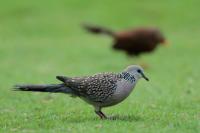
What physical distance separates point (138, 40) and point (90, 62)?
7.00 feet

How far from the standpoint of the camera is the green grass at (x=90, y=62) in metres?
9.09

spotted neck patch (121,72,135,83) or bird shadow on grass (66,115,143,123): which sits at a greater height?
spotted neck patch (121,72,135,83)

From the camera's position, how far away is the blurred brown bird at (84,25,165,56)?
62.5ft

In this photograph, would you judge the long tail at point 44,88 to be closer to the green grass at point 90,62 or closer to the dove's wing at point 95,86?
the dove's wing at point 95,86

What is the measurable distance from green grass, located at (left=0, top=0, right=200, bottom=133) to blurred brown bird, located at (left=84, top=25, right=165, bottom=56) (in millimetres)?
530

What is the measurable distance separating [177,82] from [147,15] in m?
15.6

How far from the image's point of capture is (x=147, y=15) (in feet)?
99.7

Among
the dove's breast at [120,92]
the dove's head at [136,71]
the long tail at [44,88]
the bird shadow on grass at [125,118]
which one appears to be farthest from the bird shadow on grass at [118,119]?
the dove's head at [136,71]

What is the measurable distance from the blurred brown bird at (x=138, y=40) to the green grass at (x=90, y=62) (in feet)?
1.74

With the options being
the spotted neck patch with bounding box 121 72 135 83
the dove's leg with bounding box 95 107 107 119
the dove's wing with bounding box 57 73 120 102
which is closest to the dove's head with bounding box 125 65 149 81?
the spotted neck patch with bounding box 121 72 135 83

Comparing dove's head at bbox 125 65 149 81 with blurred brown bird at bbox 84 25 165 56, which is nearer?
dove's head at bbox 125 65 149 81

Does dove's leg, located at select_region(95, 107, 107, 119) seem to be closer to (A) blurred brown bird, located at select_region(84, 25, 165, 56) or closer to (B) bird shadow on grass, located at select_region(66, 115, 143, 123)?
(B) bird shadow on grass, located at select_region(66, 115, 143, 123)

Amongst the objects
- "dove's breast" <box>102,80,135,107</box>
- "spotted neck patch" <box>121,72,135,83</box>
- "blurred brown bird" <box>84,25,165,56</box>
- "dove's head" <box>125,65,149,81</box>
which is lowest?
"dove's breast" <box>102,80,135,107</box>

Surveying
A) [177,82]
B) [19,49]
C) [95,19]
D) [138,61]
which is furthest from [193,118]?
[95,19]
